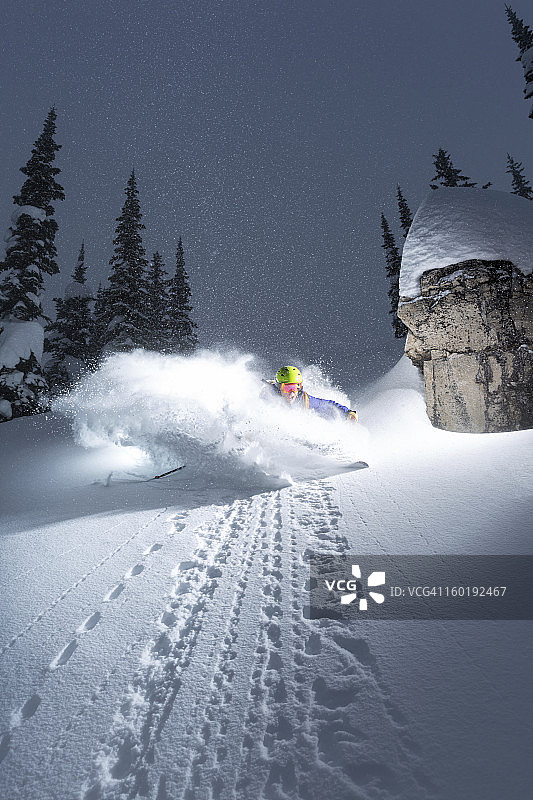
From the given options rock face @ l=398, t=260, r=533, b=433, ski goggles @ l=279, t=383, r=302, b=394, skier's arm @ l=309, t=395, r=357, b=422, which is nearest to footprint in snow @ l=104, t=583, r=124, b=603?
ski goggles @ l=279, t=383, r=302, b=394

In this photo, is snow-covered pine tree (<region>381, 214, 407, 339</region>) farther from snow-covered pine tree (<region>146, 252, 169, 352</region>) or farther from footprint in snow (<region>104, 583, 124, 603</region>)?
footprint in snow (<region>104, 583, 124, 603</region>)

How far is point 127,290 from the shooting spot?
2061 cm

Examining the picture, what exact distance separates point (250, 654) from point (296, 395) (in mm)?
7114

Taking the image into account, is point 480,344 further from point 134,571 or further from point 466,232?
point 134,571

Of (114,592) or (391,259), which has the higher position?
(391,259)

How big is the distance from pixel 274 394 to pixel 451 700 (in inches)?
299

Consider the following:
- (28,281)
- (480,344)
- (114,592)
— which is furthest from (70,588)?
(28,281)

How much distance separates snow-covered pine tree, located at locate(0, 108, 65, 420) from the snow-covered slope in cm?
1147

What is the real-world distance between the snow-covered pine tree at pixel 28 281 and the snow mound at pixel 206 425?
659 centimetres

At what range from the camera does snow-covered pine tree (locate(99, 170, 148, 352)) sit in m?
20.3

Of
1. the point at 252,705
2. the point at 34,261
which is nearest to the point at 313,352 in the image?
the point at 34,261

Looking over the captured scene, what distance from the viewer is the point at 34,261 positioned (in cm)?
1689

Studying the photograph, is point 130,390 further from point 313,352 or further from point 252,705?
point 313,352

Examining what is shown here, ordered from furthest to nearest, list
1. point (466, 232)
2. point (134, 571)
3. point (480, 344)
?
1. point (466, 232)
2. point (480, 344)
3. point (134, 571)
